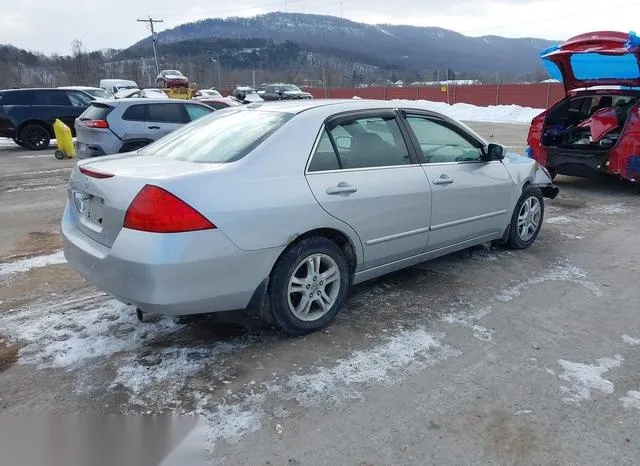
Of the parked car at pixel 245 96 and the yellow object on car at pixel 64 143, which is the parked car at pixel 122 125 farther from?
the parked car at pixel 245 96

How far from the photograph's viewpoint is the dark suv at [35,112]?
583 inches

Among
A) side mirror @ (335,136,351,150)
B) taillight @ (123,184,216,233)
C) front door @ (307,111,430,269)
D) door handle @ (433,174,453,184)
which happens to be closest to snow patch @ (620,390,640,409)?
front door @ (307,111,430,269)

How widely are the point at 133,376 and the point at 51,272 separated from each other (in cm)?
234

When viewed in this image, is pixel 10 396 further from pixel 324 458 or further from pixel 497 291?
pixel 497 291

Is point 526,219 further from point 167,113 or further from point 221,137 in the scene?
point 167,113

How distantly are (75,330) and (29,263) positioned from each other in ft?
6.25

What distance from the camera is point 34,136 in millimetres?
15516

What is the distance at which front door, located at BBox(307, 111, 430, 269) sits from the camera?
3578 mm

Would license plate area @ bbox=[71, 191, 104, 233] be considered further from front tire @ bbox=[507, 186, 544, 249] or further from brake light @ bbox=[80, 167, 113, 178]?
front tire @ bbox=[507, 186, 544, 249]

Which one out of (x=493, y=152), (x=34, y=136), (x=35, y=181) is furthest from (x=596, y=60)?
(x=34, y=136)

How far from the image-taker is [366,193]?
372cm

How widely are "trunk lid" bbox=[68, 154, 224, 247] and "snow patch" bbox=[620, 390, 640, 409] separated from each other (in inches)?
103

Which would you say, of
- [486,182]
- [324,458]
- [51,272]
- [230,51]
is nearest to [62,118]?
[51,272]

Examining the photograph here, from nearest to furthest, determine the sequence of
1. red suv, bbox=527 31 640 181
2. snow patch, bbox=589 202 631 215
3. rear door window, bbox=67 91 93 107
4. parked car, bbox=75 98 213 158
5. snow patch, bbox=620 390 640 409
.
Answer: snow patch, bbox=620 390 640 409, snow patch, bbox=589 202 631 215, red suv, bbox=527 31 640 181, parked car, bbox=75 98 213 158, rear door window, bbox=67 91 93 107
